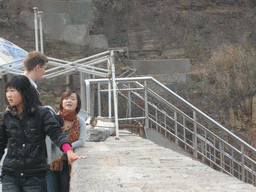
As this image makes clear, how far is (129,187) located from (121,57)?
9940mm

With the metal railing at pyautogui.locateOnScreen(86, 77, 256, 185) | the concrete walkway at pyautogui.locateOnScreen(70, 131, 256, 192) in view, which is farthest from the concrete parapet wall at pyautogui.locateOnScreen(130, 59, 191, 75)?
the concrete walkway at pyautogui.locateOnScreen(70, 131, 256, 192)

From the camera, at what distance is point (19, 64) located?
19.2 feet

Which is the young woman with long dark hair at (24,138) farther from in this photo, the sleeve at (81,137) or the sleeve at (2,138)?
the sleeve at (81,137)

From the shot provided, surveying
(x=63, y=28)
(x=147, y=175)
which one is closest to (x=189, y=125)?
(x=63, y=28)

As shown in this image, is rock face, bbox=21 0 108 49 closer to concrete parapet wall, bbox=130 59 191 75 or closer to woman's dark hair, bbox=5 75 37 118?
concrete parapet wall, bbox=130 59 191 75

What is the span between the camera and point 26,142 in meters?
2.06

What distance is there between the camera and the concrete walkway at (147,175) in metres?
1.74

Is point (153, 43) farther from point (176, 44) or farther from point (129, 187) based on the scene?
point (129, 187)

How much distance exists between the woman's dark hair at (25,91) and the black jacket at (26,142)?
56 millimetres

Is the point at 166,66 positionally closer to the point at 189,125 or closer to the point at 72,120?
the point at 189,125

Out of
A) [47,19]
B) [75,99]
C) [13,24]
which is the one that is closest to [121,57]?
[47,19]

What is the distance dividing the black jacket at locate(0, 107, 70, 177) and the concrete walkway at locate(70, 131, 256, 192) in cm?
26

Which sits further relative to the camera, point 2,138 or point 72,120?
point 72,120

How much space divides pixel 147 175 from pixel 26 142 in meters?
0.79
